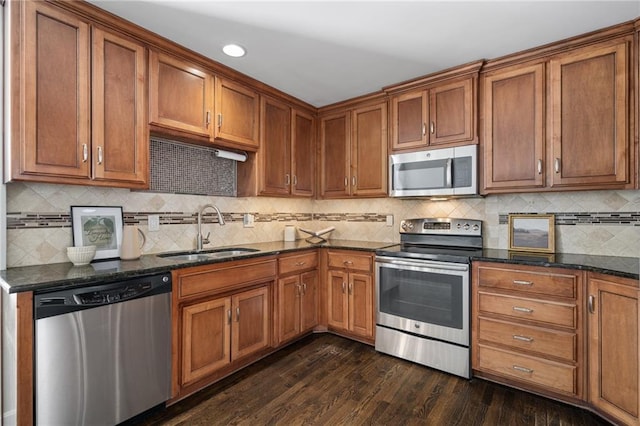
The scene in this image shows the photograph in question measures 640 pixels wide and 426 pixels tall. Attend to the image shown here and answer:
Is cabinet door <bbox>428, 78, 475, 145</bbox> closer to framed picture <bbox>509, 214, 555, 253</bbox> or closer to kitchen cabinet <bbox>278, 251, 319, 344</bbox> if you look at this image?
framed picture <bbox>509, 214, 555, 253</bbox>

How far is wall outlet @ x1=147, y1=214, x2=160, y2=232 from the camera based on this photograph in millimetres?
2486

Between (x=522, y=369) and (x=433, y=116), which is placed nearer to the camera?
(x=522, y=369)

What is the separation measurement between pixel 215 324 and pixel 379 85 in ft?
8.20

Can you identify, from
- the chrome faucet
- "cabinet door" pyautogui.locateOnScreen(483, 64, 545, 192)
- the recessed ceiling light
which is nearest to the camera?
the recessed ceiling light

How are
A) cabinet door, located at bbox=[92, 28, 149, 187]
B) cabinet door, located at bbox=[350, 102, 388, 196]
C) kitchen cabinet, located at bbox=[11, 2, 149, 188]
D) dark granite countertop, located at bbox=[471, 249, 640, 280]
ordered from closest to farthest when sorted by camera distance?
kitchen cabinet, located at bbox=[11, 2, 149, 188]
dark granite countertop, located at bbox=[471, 249, 640, 280]
cabinet door, located at bbox=[92, 28, 149, 187]
cabinet door, located at bbox=[350, 102, 388, 196]

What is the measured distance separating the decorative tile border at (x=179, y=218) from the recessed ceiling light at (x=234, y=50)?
1.32 meters

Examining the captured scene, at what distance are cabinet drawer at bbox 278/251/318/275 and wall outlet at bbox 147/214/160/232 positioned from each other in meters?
1.01

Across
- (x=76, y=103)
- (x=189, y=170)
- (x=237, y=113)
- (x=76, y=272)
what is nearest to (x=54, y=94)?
(x=76, y=103)

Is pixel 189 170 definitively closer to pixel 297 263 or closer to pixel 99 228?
pixel 99 228

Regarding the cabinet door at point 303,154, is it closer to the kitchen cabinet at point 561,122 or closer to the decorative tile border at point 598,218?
the kitchen cabinet at point 561,122

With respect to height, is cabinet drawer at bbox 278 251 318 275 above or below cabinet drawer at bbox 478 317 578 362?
above

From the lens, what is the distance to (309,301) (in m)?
3.14

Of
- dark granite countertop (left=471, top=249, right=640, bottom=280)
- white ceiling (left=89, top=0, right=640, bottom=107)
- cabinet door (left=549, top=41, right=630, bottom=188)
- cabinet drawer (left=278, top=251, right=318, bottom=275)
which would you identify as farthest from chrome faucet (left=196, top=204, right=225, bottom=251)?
cabinet door (left=549, top=41, right=630, bottom=188)

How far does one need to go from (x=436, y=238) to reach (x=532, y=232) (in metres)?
0.76
